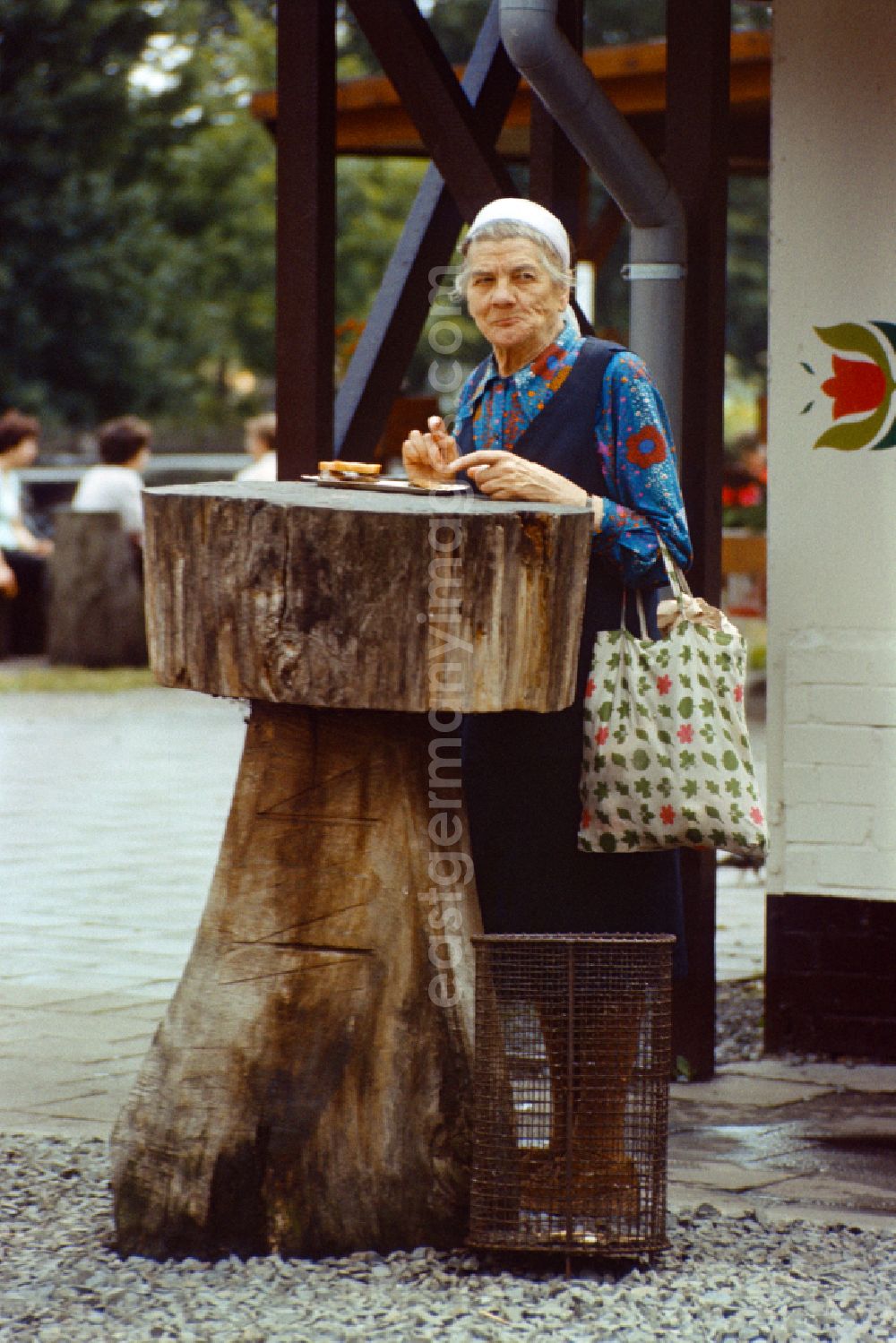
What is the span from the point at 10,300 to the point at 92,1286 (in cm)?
2969

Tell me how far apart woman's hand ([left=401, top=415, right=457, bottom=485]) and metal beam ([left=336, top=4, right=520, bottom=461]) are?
1.63 m

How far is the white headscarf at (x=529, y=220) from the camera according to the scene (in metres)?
3.92

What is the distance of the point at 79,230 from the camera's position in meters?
32.4

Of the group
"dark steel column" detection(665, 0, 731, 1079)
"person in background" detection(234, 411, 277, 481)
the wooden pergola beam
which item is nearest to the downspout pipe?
"dark steel column" detection(665, 0, 731, 1079)

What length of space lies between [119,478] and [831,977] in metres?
11.3

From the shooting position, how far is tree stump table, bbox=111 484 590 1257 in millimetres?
3725

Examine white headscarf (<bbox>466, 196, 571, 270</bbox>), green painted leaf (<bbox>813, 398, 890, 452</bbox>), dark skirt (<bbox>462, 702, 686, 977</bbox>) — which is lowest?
dark skirt (<bbox>462, 702, 686, 977</bbox>)

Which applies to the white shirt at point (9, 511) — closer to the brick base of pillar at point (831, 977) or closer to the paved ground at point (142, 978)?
the paved ground at point (142, 978)

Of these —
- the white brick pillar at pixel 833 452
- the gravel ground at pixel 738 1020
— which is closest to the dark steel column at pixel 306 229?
the white brick pillar at pixel 833 452

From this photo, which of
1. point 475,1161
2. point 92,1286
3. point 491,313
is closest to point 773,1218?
point 475,1161

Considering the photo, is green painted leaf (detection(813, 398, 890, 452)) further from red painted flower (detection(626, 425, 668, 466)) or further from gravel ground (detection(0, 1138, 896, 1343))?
gravel ground (detection(0, 1138, 896, 1343))

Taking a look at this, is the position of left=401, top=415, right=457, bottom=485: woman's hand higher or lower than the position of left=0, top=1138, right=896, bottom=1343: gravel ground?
higher

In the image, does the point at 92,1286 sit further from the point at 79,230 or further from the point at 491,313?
the point at 79,230

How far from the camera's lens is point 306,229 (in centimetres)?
531
